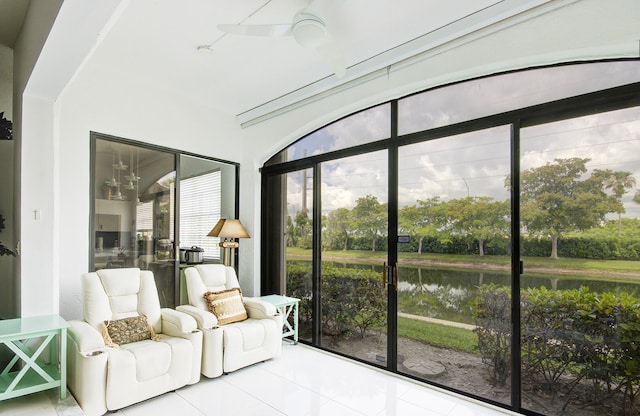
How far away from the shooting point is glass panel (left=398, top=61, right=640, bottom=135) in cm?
244

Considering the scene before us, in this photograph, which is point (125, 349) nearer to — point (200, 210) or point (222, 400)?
point (222, 400)

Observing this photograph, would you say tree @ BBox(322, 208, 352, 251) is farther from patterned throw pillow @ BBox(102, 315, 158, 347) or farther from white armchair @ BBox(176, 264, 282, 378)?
patterned throw pillow @ BBox(102, 315, 158, 347)

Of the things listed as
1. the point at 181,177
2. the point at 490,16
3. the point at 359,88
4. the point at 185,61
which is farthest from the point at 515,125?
the point at 181,177

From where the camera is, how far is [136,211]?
4105mm

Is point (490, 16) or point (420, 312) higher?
point (490, 16)

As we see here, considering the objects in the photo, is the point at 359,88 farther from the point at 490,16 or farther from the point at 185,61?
the point at 185,61

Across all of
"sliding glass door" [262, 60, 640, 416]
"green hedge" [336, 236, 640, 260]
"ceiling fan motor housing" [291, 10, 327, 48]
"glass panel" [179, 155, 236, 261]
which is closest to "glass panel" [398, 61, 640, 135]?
"sliding glass door" [262, 60, 640, 416]

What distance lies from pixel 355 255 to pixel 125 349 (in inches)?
92.7

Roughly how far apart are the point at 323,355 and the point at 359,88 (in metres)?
3.03

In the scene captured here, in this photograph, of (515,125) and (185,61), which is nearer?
(515,125)

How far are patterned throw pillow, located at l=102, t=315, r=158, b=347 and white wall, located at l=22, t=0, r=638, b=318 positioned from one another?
57cm

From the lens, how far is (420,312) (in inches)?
130

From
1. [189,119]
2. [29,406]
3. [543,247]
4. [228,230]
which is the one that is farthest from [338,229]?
[29,406]

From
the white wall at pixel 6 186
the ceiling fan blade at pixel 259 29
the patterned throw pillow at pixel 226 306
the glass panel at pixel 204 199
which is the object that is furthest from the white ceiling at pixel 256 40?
the patterned throw pillow at pixel 226 306
